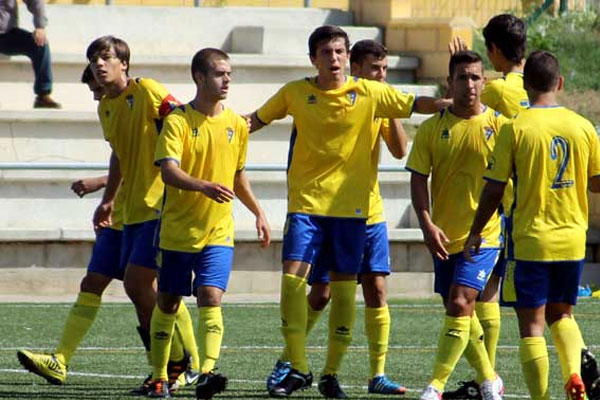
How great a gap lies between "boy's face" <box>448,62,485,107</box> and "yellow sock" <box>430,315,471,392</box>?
1220mm

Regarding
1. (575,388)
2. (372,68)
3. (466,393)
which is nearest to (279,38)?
(372,68)

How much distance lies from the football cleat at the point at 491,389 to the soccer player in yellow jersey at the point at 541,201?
696mm

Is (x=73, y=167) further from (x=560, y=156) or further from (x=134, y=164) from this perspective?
(x=560, y=156)

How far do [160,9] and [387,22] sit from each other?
3088 millimetres

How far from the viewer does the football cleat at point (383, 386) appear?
945 cm

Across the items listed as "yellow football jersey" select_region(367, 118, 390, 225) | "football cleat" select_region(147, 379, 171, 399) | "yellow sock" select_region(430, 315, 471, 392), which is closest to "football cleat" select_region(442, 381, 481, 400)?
"yellow sock" select_region(430, 315, 471, 392)

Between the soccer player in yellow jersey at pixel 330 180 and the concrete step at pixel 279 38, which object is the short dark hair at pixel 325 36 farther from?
the concrete step at pixel 279 38

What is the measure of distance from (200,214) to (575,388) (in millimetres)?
2402

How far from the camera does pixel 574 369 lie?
8078mm

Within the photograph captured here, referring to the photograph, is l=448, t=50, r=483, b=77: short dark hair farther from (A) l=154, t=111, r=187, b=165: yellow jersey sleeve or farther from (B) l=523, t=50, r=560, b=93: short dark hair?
(A) l=154, t=111, r=187, b=165: yellow jersey sleeve

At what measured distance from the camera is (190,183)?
8.70 m

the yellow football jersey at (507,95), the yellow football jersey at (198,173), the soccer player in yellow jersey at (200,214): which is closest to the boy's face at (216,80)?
the soccer player in yellow jersey at (200,214)

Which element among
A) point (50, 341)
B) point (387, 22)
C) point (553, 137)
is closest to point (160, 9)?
point (387, 22)

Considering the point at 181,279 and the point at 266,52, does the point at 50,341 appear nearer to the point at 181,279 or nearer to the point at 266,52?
the point at 181,279
